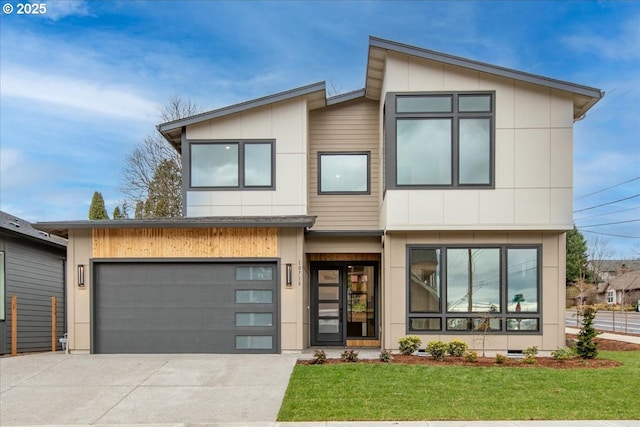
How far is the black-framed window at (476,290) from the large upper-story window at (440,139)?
151 cm

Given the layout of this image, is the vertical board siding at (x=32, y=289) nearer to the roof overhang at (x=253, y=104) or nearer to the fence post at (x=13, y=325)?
the fence post at (x=13, y=325)

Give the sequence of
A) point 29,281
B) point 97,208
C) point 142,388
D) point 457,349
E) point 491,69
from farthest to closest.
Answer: point 97,208, point 29,281, point 491,69, point 457,349, point 142,388

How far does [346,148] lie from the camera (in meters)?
12.2

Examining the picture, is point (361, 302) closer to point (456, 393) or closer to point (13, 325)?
point (456, 393)

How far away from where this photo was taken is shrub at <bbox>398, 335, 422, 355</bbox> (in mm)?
9766

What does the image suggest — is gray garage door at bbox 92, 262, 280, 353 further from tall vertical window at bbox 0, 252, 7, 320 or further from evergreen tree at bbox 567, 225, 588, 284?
evergreen tree at bbox 567, 225, 588, 284

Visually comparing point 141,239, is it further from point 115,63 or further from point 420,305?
point 115,63

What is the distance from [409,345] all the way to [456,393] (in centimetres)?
285

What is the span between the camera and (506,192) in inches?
395

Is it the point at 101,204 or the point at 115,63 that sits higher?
the point at 115,63

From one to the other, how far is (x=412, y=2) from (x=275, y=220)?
11542mm

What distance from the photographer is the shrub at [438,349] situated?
30.3 ft

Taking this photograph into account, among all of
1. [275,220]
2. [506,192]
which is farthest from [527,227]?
[275,220]

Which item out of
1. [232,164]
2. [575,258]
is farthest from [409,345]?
[575,258]
